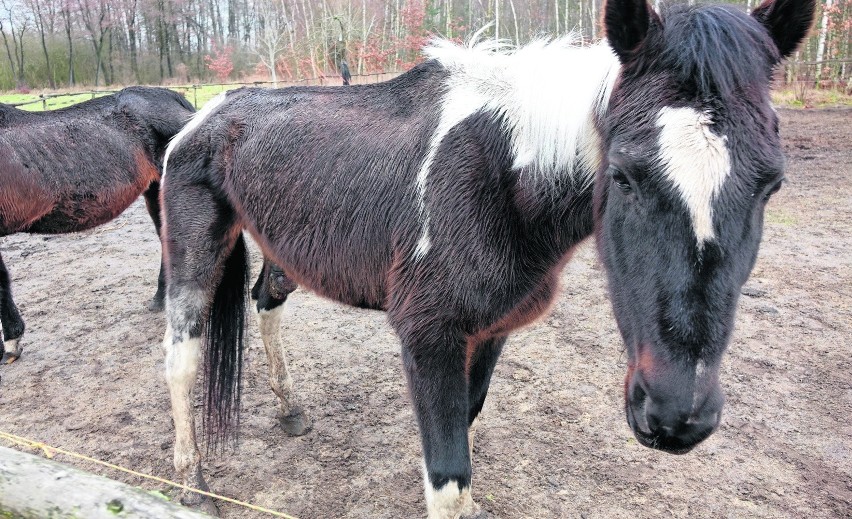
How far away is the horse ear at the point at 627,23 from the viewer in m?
1.53

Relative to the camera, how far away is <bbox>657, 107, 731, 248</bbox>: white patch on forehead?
132 centimetres

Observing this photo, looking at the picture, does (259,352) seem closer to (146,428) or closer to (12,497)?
(146,428)

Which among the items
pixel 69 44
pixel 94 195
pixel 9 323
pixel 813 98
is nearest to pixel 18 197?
pixel 94 195

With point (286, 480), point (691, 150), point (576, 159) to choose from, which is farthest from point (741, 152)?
point (286, 480)

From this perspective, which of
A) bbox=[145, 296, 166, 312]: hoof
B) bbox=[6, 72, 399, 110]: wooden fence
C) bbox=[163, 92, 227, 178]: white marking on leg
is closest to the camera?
bbox=[163, 92, 227, 178]: white marking on leg

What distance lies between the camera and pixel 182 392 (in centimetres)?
303

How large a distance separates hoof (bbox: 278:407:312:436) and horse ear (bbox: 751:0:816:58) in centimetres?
327

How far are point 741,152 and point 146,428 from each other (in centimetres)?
385

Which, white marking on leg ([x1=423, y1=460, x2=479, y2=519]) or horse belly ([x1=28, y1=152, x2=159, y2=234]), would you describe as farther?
horse belly ([x1=28, y1=152, x2=159, y2=234])

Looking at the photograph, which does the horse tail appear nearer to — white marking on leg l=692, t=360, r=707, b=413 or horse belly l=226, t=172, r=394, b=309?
horse belly l=226, t=172, r=394, b=309

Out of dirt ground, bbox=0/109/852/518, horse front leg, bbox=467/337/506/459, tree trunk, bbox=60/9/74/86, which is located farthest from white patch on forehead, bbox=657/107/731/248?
tree trunk, bbox=60/9/74/86

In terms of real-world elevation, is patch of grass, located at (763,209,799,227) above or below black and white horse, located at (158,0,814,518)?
below

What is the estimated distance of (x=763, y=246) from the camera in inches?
253

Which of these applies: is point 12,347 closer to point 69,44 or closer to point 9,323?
point 9,323
